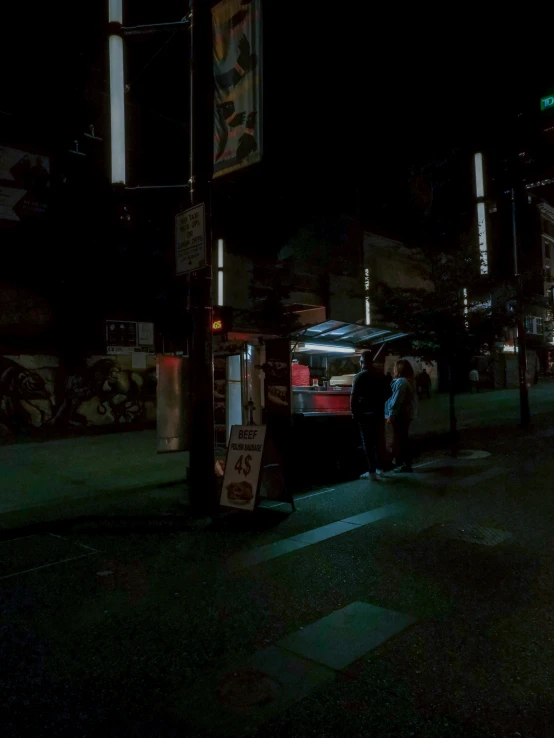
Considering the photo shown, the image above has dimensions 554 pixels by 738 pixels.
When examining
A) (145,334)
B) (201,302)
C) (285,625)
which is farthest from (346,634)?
(145,334)

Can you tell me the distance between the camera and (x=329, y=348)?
14.6 m

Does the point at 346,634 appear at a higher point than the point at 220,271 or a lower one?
lower

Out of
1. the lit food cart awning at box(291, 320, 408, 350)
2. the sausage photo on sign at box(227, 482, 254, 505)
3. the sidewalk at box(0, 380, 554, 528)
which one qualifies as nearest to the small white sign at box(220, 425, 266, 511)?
the sausage photo on sign at box(227, 482, 254, 505)

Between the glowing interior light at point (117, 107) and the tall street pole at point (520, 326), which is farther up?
the glowing interior light at point (117, 107)

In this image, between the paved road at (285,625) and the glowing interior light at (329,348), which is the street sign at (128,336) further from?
the paved road at (285,625)

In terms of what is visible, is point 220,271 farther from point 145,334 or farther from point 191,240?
point 191,240

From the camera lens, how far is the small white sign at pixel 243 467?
6.77 m

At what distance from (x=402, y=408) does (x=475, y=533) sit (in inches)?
145

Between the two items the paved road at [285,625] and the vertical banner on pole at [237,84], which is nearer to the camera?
the paved road at [285,625]

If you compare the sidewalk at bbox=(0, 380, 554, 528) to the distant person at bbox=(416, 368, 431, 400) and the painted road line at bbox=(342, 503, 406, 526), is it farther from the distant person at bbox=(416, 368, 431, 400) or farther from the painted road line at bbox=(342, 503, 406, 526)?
the distant person at bbox=(416, 368, 431, 400)

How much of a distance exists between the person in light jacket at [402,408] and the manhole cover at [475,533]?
334 centimetres

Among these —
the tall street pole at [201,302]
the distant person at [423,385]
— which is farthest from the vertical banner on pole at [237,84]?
the distant person at [423,385]

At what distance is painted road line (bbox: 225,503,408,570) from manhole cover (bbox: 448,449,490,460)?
176 inches

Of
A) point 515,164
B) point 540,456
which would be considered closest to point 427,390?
point 515,164
